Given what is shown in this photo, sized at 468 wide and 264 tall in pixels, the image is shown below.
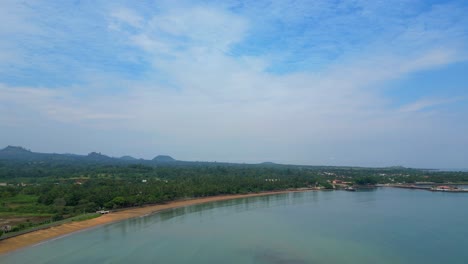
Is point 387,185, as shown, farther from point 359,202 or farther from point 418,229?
point 418,229

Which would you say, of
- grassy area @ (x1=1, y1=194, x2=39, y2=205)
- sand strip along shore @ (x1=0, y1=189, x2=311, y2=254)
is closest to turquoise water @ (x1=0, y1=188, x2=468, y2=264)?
sand strip along shore @ (x1=0, y1=189, x2=311, y2=254)

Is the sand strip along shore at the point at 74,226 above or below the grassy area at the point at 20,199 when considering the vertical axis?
below

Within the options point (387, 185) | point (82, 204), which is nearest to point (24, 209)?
point (82, 204)

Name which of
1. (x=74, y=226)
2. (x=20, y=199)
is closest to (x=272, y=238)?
(x=74, y=226)

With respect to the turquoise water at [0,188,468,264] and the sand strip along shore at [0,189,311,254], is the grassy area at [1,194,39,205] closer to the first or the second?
the sand strip along shore at [0,189,311,254]

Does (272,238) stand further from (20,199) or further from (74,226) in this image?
(20,199)

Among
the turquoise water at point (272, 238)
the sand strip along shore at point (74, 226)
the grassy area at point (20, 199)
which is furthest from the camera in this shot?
the grassy area at point (20, 199)

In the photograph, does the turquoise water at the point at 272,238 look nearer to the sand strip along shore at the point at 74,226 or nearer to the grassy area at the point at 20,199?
the sand strip along shore at the point at 74,226

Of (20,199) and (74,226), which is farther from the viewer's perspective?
(20,199)

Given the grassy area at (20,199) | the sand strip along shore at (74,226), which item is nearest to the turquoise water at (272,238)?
the sand strip along shore at (74,226)
